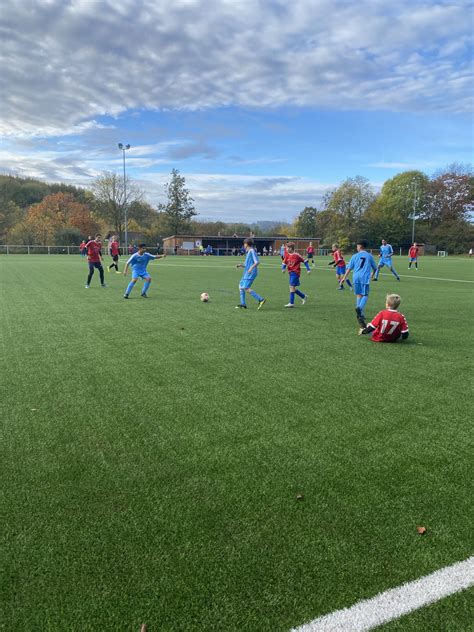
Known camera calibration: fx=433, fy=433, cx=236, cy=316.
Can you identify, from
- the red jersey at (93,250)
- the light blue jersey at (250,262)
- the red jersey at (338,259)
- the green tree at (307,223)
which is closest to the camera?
the light blue jersey at (250,262)

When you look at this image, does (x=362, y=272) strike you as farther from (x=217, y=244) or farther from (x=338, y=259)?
(x=217, y=244)

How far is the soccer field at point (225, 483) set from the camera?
2.27 metres

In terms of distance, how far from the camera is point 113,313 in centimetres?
1090

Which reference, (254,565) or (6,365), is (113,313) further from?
(254,565)

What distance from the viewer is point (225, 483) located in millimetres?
3307

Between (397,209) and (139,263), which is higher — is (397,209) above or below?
above

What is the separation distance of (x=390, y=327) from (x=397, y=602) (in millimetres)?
6076

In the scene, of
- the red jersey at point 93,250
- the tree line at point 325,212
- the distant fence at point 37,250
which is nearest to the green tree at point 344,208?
the tree line at point 325,212

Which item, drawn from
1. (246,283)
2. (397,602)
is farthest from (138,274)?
(397,602)

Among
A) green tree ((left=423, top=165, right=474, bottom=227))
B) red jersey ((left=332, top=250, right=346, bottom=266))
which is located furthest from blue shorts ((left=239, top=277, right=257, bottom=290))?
green tree ((left=423, top=165, right=474, bottom=227))

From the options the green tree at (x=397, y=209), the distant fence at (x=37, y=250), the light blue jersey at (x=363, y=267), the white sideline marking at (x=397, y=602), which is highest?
the green tree at (x=397, y=209)

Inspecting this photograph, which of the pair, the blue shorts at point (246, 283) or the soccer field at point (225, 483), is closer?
the soccer field at point (225, 483)

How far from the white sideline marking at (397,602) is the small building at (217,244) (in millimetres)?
68201

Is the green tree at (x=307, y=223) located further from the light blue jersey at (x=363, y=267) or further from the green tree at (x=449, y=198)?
the light blue jersey at (x=363, y=267)
